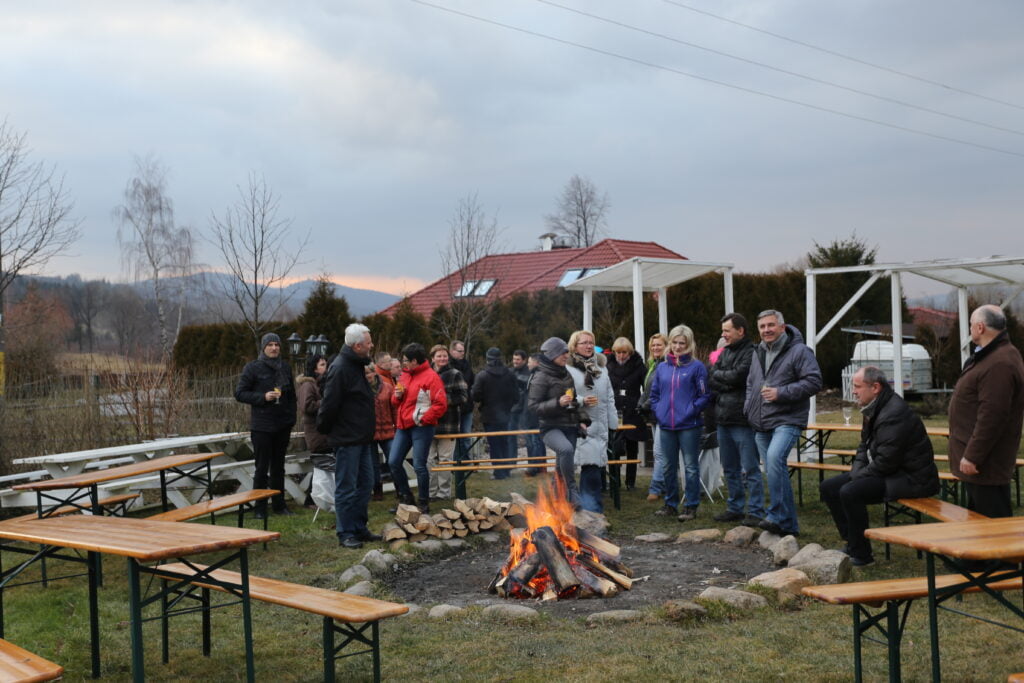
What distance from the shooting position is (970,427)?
561 cm

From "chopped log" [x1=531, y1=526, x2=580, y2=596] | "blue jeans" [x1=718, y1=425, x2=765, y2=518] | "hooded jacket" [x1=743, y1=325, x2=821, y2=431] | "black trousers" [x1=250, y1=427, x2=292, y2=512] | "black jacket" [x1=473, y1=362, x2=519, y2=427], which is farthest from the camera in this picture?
"black jacket" [x1=473, y1=362, x2=519, y2=427]

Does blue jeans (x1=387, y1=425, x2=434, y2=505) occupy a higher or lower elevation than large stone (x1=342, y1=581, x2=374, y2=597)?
higher

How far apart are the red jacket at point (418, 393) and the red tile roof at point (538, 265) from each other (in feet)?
51.2

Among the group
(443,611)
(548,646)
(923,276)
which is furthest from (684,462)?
(923,276)

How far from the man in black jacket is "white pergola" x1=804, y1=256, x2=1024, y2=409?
6517mm

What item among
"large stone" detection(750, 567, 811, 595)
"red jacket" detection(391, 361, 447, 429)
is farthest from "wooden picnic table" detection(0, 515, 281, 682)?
"red jacket" detection(391, 361, 447, 429)

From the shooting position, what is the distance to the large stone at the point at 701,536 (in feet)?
25.8

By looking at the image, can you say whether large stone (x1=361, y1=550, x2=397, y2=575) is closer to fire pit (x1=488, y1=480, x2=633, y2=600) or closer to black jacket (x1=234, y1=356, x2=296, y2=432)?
fire pit (x1=488, y1=480, x2=633, y2=600)

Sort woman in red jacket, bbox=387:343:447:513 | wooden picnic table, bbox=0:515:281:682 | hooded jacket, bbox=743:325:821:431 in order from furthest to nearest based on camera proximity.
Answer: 1. woman in red jacket, bbox=387:343:447:513
2. hooded jacket, bbox=743:325:821:431
3. wooden picnic table, bbox=0:515:281:682

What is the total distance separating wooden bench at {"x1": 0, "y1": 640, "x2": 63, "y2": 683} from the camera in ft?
11.6

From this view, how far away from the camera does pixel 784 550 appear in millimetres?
6863

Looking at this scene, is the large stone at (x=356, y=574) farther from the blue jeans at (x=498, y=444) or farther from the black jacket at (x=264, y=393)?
the blue jeans at (x=498, y=444)

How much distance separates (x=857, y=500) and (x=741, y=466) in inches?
82.4

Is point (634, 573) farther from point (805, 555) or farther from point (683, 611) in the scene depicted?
→ point (683, 611)
